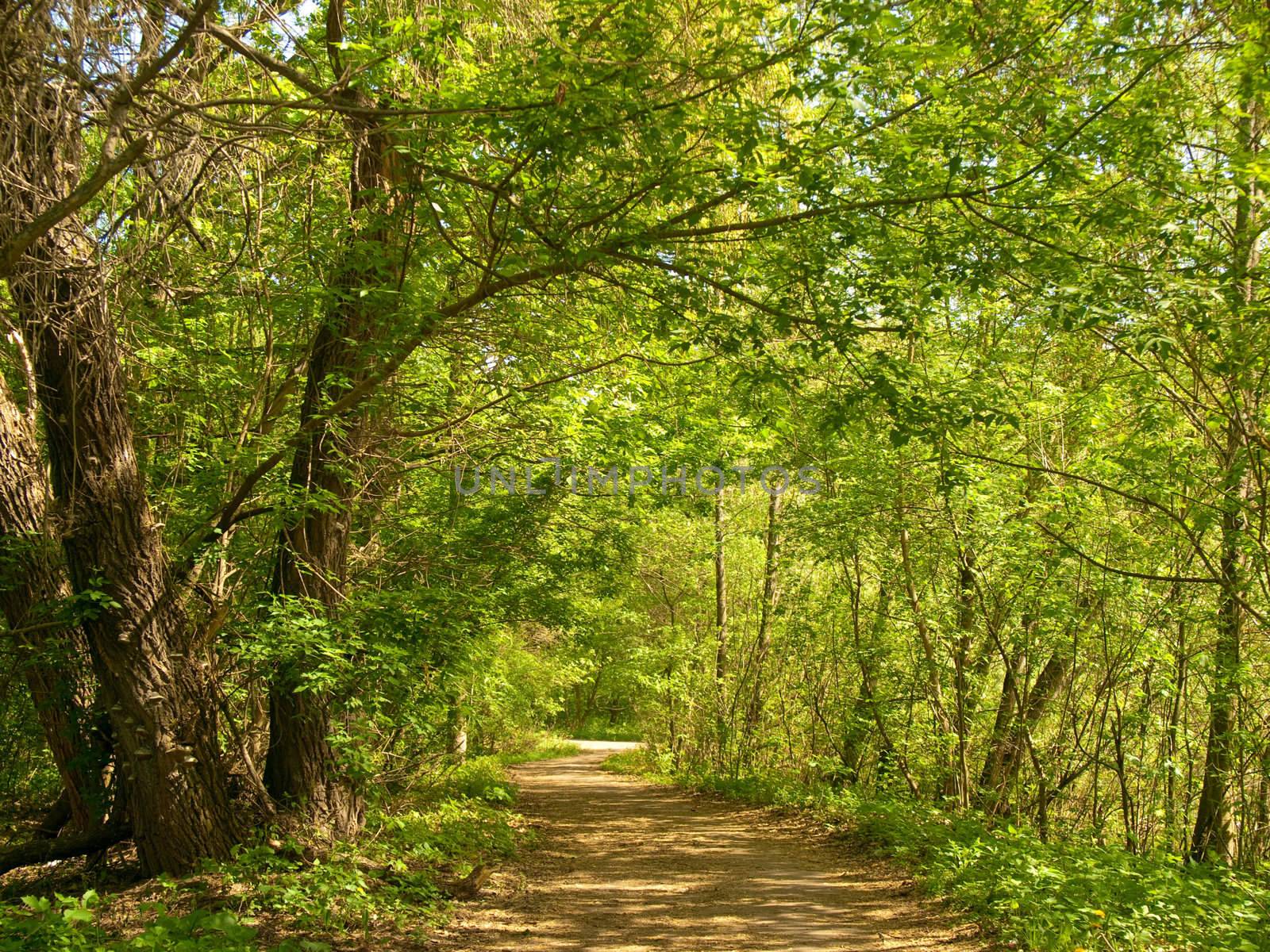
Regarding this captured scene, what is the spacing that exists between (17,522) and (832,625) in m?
9.65

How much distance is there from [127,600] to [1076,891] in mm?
6590

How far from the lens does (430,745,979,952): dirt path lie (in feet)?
19.9

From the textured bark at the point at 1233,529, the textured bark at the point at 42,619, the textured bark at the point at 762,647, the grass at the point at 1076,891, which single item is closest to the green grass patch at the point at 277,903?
the textured bark at the point at 42,619

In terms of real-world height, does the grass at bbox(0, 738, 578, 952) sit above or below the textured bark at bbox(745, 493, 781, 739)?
below

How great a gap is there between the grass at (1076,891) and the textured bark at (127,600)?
544 cm

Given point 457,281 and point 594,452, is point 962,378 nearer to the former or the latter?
point 594,452

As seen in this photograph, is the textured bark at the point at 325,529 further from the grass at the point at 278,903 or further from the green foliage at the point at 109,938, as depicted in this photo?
the green foliage at the point at 109,938

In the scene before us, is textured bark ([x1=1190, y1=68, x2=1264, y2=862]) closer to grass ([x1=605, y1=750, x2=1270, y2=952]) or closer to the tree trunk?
grass ([x1=605, y1=750, x2=1270, y2=952])

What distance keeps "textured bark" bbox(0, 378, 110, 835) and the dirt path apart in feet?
9.78

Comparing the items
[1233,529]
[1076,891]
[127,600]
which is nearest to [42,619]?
[127,600]

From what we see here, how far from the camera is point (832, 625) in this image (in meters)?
12.3

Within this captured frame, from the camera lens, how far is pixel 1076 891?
19.0ft

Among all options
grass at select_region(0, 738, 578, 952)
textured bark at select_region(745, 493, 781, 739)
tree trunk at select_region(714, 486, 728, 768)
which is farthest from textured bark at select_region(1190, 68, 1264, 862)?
tree trunk at select_region(714, 486, 728, 768)

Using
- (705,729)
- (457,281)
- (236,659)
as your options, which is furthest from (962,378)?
(705,729)
